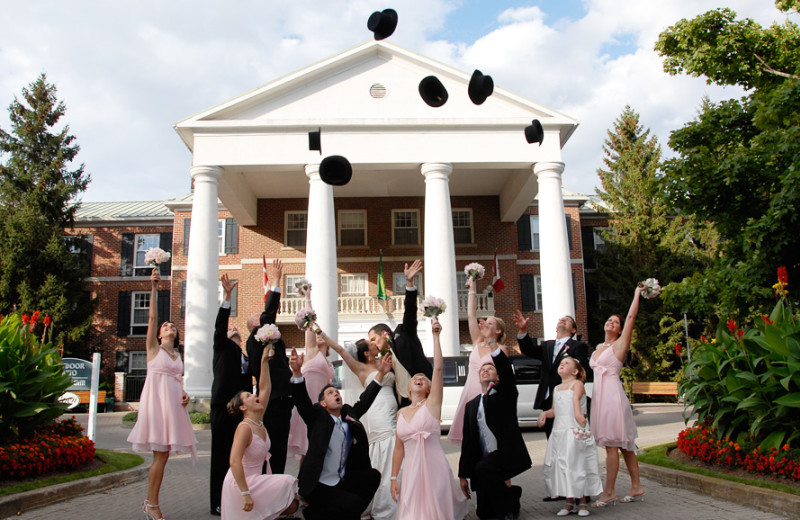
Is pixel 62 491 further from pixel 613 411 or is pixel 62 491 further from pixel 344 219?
pixel 344 219

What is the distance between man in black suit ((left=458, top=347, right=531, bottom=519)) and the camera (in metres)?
6.53

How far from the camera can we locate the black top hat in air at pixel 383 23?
9.87 metres

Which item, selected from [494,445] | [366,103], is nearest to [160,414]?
[494,445]

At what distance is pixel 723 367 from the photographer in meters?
8.63

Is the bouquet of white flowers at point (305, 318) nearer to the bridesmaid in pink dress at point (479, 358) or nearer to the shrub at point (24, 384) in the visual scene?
the bridesmaid in pink dress at point (479, 358)

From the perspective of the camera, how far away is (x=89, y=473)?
903cm

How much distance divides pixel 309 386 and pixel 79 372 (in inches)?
235

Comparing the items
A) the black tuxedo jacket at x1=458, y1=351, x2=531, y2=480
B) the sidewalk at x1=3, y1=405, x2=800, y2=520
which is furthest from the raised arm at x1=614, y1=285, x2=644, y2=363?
the sidewalk at x1=3, y1=405, x2=800, y2=520

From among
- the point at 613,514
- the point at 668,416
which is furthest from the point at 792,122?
the point at 668,416

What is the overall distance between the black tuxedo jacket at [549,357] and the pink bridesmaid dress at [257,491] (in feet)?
10.7

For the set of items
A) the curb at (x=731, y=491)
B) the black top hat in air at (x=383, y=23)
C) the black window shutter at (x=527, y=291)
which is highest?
the black top hat in air at (x=383, y=23)

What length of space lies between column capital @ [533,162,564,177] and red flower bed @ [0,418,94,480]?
1930 cm

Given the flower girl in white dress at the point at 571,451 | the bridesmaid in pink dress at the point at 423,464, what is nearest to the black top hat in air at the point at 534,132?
the flower girl in white dress at the point at 571,451

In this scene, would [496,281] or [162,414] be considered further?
[496,281]
